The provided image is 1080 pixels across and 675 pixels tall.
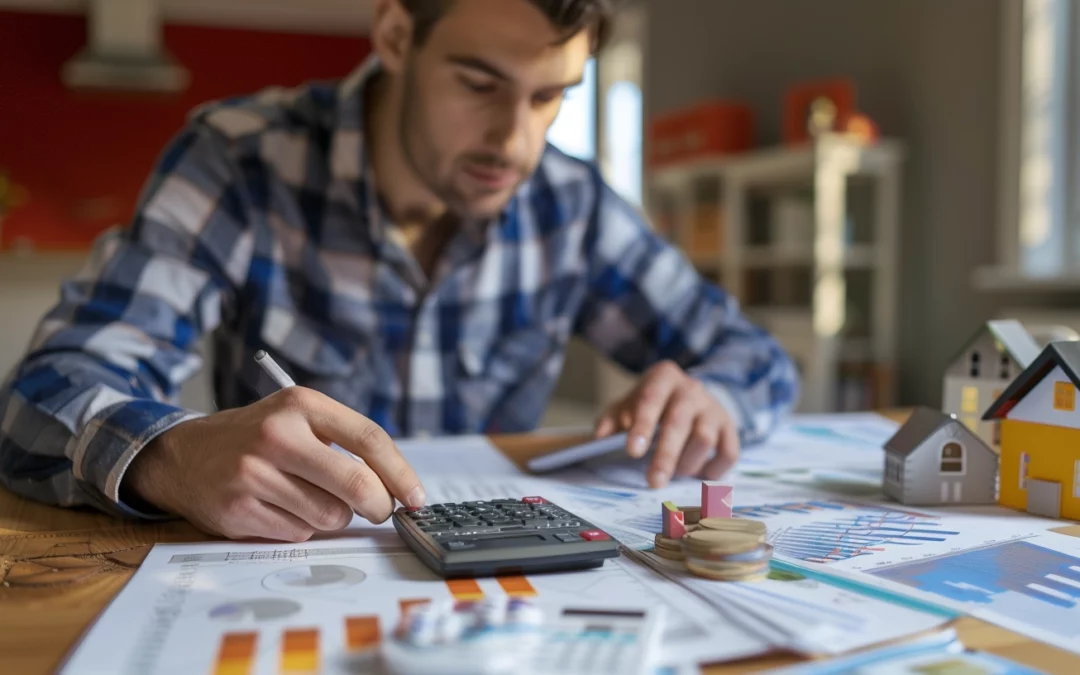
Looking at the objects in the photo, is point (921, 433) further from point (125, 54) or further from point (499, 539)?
point (125, 54)

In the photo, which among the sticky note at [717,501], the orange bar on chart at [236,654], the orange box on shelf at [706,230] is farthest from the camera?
the orange box on shelf at [706,230]

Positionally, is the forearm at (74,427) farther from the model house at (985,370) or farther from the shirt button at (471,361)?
the model house at (985,370)

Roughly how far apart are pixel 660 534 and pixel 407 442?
0.48 metres

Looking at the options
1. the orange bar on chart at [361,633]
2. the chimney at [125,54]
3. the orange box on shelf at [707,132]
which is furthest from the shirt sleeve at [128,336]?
the chimney at [125,54]

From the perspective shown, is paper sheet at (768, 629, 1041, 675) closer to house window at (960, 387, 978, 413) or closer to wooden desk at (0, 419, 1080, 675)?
wooden desk at (0, 419, 1080, 675)

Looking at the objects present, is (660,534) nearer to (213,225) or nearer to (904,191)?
(213,225)

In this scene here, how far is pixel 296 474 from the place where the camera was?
1.96 ft

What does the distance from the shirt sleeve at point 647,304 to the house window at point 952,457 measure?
19.8 inches

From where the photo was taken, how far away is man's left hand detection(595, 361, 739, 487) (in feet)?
2.71

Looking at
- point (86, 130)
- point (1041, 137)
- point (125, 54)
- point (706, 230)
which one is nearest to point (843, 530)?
point (1041, 137)

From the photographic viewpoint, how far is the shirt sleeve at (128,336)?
2.33ft

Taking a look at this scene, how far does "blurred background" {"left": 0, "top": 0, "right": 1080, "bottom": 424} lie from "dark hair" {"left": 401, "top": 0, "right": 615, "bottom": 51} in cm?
45

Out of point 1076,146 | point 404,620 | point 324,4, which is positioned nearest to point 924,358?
point 1076,146

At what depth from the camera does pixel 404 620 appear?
0.40m
